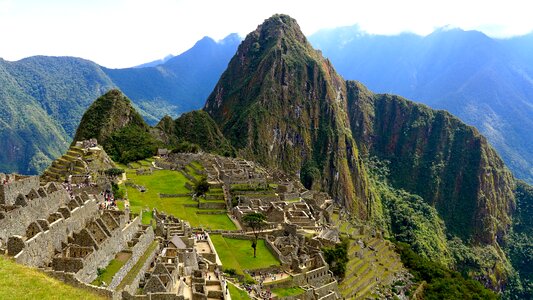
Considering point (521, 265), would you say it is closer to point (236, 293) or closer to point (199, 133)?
point (199, 133)

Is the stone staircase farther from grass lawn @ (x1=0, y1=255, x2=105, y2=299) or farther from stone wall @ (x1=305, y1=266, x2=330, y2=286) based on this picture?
grass lawn @ (x1=0, y1=255, x2=105, y2=299)

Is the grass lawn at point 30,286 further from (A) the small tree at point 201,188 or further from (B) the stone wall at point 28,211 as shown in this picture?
(A) the small tree at point 201,188

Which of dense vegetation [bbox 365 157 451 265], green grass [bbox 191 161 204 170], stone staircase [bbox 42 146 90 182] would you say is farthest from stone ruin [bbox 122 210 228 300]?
dense vegetation [bbox 365 157 451 265]

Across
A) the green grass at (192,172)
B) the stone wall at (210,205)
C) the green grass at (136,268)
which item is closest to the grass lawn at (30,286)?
the green grass at (136,268)

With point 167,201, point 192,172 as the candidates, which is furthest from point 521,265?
point 167,201

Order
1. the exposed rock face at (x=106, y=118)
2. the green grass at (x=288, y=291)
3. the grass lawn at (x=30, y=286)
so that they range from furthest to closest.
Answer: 1. the exposed rock face at (x=106, y=118)
2. the green grass at (x=288, y=291)
3. the grass lawn at (x=30, y=286)

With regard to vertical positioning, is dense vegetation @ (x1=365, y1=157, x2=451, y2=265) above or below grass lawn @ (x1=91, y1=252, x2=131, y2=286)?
below

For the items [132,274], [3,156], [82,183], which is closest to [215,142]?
[3,156]
